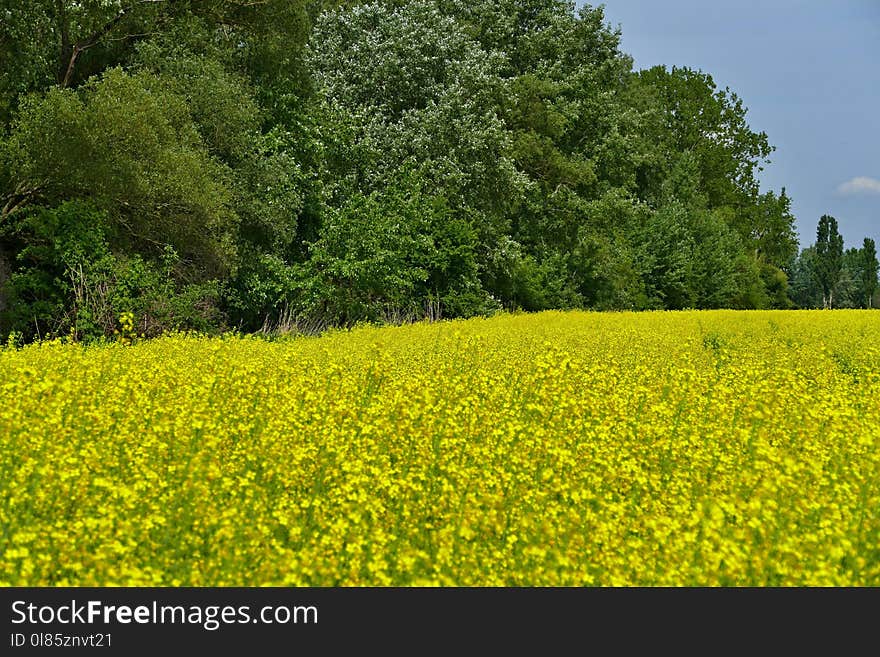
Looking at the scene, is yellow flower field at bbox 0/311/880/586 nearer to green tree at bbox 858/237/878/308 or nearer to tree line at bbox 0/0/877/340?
tree line at bbox 0/0/877/340

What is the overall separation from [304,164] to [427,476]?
23.7 metres

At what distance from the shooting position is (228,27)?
26.6m

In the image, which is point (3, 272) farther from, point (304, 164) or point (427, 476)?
point (427, 476)

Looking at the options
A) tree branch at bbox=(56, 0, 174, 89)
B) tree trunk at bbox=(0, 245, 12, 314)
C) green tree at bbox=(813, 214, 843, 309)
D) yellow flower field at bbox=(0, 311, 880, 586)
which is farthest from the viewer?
green tree at bbox=(813, 214, 843, 309)

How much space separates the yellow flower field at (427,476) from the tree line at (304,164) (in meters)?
10.8

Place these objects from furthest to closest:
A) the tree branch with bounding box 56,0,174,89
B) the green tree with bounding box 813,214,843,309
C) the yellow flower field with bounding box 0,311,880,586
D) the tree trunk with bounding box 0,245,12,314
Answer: the green tree with bounding box 813,214,843,309 → the tree branch with bounding box 56,0,174,89 → the tree trunk with bounding box 0,245,12,314 → the yellow flower field with bounding box 0,311,880,586

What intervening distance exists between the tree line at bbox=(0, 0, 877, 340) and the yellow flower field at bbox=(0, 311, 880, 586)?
1084 centimetres

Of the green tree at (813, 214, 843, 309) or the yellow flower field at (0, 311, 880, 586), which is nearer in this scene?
the yellow flower field at (0, 311, 880, 586)

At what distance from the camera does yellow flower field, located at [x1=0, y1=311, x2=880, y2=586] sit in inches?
191

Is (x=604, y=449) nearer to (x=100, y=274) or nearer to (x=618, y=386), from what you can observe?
(x=618, y=386)

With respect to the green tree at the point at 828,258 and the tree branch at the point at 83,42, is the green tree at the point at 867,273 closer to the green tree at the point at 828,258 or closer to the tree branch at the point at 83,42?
the green tree at the point at 828,258

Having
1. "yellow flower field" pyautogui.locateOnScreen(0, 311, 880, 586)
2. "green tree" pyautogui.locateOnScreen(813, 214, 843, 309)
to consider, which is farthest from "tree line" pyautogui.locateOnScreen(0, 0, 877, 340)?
"green tree" pyautogui.locateOnScreen(813, 214, 843, 309)

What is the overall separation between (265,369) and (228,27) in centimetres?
1960

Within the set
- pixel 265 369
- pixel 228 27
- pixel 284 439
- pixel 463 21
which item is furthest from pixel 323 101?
pixel 284 439
